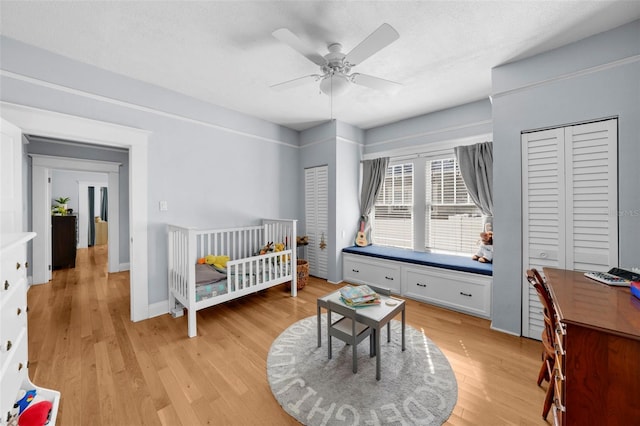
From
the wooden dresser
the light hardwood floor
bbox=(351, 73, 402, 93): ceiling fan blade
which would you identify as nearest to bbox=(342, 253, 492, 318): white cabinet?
the light hardwood floor

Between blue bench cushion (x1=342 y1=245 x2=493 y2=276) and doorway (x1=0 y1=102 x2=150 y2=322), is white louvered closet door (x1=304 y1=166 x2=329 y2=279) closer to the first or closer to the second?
blue bench cushion (x1=342 y1=245 x2=493 y2=276)

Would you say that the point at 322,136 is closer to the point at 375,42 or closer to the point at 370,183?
the point at 370,183

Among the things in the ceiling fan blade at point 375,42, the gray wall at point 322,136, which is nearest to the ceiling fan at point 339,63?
the ceiling fan blade at point 375,42

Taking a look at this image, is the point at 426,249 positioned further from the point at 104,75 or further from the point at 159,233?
the point at 104,75

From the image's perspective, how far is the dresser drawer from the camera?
104cm

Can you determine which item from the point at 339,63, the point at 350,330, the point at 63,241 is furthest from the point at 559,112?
the point at 63,241

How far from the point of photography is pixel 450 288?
2840mm

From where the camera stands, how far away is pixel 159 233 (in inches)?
109

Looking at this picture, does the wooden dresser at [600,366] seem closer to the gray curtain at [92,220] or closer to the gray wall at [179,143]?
the gray wall at [179,143]

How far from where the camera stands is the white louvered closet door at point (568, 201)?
1.88 m

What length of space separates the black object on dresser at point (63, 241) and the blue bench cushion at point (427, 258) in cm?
510

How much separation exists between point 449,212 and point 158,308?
3.80m

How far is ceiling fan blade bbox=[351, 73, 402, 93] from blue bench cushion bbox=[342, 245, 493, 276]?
2015 mm

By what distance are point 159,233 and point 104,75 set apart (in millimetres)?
1640
